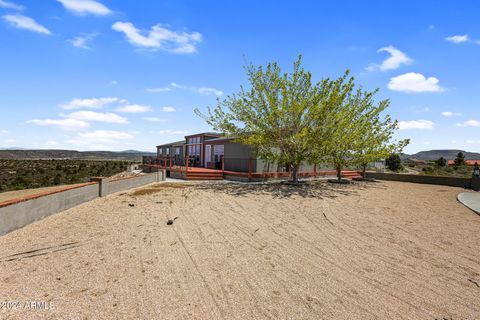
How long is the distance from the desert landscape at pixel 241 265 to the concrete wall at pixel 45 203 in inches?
11.8

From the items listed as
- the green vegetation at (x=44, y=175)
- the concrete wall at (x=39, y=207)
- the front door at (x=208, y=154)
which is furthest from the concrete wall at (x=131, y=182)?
the green vegetation at (x=44, y=175)

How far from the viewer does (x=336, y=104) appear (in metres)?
14.8

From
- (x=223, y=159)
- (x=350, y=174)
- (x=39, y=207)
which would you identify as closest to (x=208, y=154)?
(x=223, y=159)

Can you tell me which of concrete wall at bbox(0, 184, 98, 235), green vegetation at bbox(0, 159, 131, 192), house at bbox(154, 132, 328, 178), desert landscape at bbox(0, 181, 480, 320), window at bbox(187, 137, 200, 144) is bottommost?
green vegetation at bbox(0, 159, 131, 192)

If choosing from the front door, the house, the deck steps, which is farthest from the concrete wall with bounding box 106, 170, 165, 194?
the deck steps

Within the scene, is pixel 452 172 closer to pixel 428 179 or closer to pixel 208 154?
pixel 428 179

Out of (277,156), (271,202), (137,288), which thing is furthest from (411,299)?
(277,156)

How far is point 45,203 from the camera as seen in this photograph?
309 inches

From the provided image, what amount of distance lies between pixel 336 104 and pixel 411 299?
12.6m

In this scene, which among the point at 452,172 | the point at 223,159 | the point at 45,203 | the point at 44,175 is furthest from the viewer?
the point at 452,172

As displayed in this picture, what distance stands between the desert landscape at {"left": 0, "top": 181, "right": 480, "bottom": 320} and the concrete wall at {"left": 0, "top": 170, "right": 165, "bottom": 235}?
0.30 meters

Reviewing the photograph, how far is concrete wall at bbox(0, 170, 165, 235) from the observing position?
6.35 metres

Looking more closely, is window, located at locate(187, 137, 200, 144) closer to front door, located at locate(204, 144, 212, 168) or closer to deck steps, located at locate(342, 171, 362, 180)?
front door, located at locate(204, 144, 212, 168)

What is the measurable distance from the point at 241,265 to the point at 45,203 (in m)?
6.79
